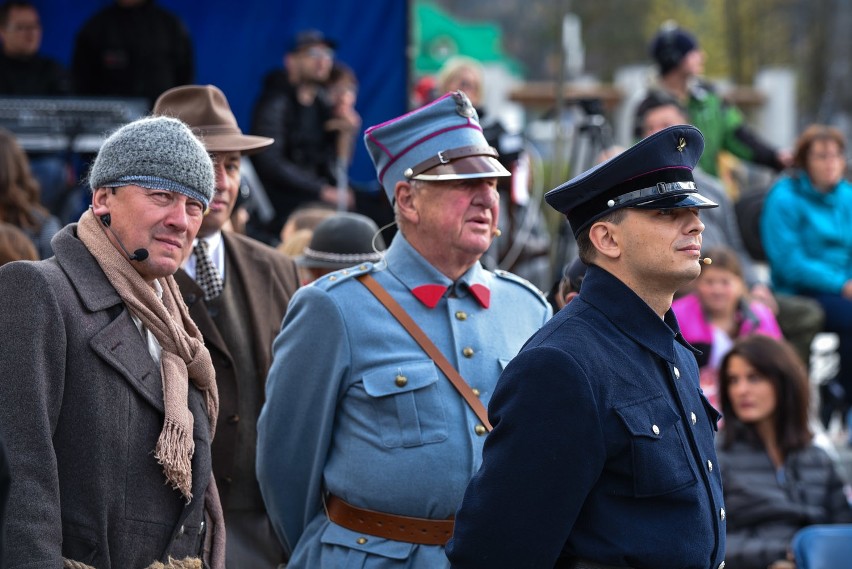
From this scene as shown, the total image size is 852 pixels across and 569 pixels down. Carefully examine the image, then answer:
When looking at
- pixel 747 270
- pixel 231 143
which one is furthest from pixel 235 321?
pixel 747 270

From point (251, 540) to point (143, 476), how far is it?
1236 millimetres

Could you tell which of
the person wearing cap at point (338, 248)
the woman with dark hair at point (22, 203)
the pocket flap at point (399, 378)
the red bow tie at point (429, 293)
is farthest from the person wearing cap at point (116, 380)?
the woman with dark hair at point (22, 203)

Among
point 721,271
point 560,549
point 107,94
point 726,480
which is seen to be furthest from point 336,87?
point 560,549

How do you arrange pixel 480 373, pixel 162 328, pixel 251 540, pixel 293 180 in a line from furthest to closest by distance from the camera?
pixel 293 180 < pixel 251 540 < pixel 480 373 < pixel 162 328

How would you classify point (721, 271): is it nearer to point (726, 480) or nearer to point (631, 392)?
point (726, 480)

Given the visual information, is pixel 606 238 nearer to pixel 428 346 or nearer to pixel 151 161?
pixel 428 346

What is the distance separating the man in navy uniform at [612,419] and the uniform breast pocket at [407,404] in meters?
0.75

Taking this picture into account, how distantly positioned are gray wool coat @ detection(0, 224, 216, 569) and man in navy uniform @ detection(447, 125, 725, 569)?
30.9 inches

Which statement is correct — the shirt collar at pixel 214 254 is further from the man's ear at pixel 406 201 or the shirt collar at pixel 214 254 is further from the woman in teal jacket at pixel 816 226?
the woman in teal jacket at pixel 816 226

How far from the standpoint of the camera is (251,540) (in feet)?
14.6

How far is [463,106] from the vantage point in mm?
4242

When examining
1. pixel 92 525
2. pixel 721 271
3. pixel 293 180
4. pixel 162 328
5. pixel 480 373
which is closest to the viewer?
pixel 92 525

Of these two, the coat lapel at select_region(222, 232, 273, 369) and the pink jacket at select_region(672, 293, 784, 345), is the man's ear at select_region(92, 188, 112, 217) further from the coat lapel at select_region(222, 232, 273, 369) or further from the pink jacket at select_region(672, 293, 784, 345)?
the pink jacket at select_region(672, 293, 784, 345)

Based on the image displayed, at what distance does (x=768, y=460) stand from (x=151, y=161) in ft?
12.5
